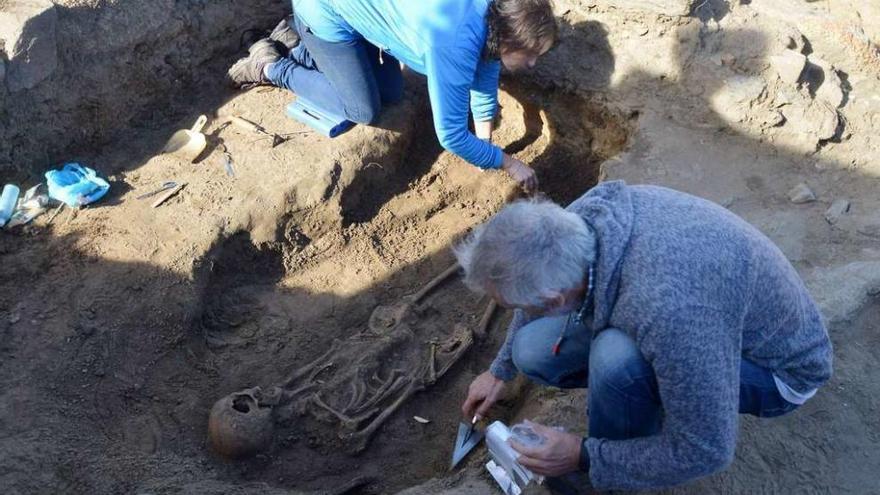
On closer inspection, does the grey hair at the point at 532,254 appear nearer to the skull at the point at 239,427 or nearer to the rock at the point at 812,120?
the skull at the point at 239,427

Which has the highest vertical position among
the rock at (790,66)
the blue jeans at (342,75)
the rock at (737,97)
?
the blue jeans at (342,75)

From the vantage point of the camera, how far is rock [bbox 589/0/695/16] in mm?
5238

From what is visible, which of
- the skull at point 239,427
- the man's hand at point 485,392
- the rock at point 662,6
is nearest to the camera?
the man's hand at point 485,392

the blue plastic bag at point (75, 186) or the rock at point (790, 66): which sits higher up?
the blue plastic bag at point (75, 186)

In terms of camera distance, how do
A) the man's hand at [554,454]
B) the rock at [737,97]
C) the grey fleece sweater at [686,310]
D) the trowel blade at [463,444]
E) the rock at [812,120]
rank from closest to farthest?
1. the grey fleece sweater at [686,310]
2. the man's hand at [554,454]
3. the trowel blade at [463,444]
4. the rock at [812,120]
5. the rock at [737,97]

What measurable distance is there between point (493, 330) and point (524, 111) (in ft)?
6.22

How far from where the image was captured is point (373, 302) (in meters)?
4.88

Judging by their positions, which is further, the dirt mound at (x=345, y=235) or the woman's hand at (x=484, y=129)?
the woman's hand at (x=484, y=129)

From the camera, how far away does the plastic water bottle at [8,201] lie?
4664mm

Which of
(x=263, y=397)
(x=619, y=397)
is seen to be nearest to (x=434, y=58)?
(x=263, y=397)

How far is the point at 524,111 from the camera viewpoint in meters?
5.80

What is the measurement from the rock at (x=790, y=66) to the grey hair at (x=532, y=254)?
133 inches

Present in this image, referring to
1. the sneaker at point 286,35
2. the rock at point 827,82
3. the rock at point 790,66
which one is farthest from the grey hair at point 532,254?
the sneaker at point 286,35

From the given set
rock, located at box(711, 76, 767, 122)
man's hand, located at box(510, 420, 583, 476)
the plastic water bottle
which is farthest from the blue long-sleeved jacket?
man's hand, located at box(510, 420, 583, 476)
